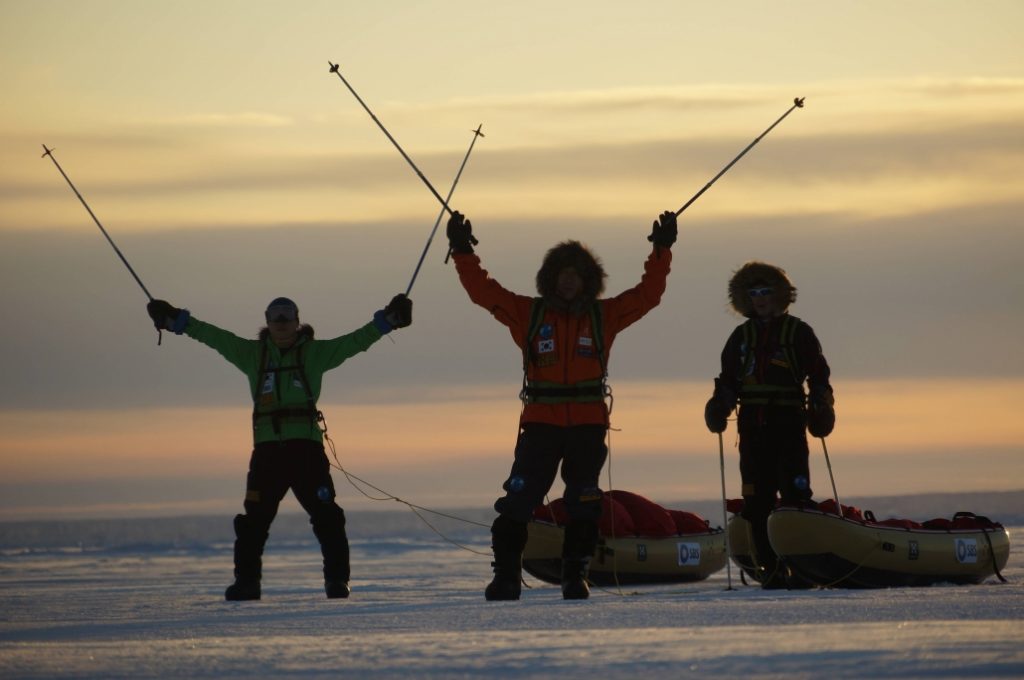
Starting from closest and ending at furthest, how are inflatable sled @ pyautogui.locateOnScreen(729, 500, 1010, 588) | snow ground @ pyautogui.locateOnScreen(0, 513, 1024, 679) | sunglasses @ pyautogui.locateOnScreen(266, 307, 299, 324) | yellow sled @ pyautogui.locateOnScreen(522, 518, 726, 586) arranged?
1. snow ground @ pyautogui.locateOnScreen(0, 513, 1024, 679)
2. inflatable sled @ pyautogui.locateOnScreen(729, 500, 1010, 588)
3. sunglasses @ pyautogui.locateOnScreen(266, 307, 299, 324)
4. yellow sled @ pyautogui.locateOnScreen(522, 518, 726, 586)

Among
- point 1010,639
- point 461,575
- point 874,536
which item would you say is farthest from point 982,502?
point 1010,639

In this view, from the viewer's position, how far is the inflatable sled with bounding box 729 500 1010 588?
8.98 metres

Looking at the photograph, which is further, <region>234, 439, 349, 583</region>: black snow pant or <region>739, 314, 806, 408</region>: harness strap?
<region>234, 439, 349, 583</region>: black snow pant

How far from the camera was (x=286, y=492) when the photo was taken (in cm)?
940

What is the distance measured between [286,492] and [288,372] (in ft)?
2.12

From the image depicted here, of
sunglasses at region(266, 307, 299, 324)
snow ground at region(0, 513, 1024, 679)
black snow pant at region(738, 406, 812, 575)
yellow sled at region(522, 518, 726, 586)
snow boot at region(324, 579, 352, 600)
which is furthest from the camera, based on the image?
yellow sled at region(522, 518, 726, 586)

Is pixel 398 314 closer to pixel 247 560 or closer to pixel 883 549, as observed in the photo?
pixel 247 560

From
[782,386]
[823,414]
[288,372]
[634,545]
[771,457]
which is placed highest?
[288,372]

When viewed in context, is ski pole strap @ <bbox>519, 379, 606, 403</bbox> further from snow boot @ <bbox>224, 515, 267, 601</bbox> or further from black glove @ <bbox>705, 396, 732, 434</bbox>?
snow boot @ <bbox>224, 515, 267, 601</bbox>

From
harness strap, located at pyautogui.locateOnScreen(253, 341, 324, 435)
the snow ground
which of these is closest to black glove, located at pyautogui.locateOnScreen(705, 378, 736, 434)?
the snow ground

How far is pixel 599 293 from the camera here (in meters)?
8.84

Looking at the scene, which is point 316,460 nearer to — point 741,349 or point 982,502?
point 741,349

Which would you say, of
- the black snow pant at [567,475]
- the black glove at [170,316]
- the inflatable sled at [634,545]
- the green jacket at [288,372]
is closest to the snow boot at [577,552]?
the black snow pant at [567,475]

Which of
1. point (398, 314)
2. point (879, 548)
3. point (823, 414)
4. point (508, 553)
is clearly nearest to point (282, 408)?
point (398, 314)
